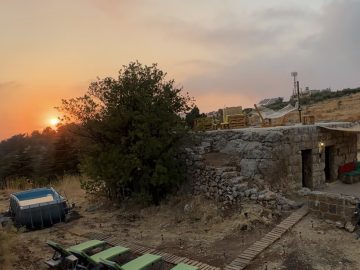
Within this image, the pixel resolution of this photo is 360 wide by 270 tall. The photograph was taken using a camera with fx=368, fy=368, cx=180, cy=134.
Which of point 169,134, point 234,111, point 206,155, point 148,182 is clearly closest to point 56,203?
Answer: point 148,182

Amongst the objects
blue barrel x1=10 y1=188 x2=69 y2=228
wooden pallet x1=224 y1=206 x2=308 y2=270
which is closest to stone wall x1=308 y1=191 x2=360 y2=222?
wooden pallet x1=224 y1=206 x2=308 y2=270

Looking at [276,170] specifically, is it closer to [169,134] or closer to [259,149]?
[259,149]

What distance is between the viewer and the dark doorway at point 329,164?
53.4ft

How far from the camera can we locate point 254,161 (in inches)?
539

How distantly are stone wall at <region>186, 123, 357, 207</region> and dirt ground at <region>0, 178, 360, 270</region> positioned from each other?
2.38 ft

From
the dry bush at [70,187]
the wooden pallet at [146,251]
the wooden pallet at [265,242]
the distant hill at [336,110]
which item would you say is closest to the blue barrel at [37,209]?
the wooden pallet at [146,251]

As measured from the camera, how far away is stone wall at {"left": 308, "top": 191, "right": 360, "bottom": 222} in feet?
33.8

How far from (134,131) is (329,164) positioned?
29.4 ft

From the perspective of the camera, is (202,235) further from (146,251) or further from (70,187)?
(70,187)

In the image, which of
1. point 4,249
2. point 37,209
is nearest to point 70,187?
point 37,209

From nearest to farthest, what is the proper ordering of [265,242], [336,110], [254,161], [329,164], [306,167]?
[265,242] < [254,161] < [306,167] < [329,164] < [336,110]

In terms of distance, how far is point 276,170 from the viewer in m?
13.5

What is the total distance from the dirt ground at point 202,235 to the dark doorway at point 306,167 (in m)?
4.27

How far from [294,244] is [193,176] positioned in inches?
222
